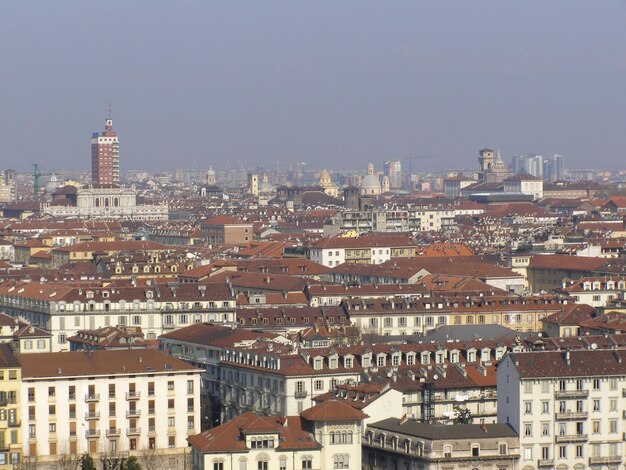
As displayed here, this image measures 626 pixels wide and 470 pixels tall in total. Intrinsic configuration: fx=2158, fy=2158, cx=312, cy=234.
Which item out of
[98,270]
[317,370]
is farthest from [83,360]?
[98,270]

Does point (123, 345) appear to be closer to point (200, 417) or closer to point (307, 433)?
point (200, 417)

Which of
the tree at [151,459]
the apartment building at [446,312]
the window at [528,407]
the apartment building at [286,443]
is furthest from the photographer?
the apartment building at [446,312]

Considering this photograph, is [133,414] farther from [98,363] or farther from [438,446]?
[438,446]

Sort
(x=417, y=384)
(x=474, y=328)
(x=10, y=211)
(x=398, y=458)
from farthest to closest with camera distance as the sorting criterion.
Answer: (x=10, y=211) < (x=474, y=328) < (x=417, y=384) < (x=398, y=458)

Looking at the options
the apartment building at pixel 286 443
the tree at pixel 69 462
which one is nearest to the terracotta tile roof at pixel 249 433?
the apartment building at pixel 286 443

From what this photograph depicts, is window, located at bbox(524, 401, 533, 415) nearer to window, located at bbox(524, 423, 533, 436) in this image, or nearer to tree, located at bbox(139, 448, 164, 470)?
window, located at bbox(524, 423, 533, 436)

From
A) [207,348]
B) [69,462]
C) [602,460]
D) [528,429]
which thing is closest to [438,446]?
[528,429]

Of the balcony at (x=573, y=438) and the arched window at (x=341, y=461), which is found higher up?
the balcony at (x=573, y=438)

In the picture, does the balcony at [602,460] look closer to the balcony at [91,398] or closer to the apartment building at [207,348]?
the apartment building at [207,348]
